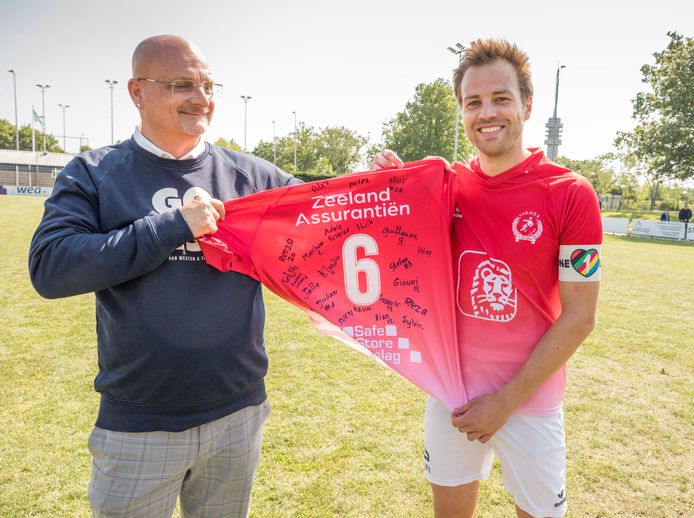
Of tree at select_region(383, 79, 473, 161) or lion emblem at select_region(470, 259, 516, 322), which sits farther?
tree at select_region(383, 79, 473, 161)

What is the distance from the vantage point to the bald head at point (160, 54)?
2191 millimetres

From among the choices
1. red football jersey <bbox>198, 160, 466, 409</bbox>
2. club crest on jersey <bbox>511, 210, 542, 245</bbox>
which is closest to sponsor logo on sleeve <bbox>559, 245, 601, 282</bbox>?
club crest on jersey <bbox>511, 210, 542, 245</bbox>

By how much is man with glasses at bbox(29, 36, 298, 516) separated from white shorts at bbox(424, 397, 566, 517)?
1042 millimetres

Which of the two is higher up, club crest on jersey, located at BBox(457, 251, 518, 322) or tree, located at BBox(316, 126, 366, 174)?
tree, located at BBox(316, 126, 366, 174)

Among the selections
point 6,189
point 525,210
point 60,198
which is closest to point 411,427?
point 525,210

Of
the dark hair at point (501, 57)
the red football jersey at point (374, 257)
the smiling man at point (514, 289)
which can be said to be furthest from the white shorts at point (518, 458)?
the dark hair at point (501, 57)

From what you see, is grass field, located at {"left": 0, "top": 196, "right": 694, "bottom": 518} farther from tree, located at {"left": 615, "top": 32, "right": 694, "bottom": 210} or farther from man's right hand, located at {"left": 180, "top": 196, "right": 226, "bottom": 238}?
tree, located at {"left": 615, "top": 32, "right": 694, "bottom": 210}

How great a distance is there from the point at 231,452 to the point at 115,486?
0.52 meters

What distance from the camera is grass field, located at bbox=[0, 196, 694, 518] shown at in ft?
11.7

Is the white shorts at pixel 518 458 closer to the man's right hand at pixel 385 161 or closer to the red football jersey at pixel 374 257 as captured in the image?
the red football jersey at pixel 374 257

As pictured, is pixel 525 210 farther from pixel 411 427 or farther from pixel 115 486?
pixel 411 427

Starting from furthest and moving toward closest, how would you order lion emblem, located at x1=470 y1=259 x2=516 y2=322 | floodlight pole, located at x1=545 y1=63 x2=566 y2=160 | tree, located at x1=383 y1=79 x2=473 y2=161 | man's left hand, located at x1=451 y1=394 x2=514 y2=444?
tree, located at x1=383 y1=79 x2=473 y2=161 < floodlight pole, located at x1=545 y1=63 x2=566 y2=160 < lion emblem, located at x1=470 y1=259 x2=516 y2=322 < man's left hand, located at x1=451 y1=394 x2=514 y2=444

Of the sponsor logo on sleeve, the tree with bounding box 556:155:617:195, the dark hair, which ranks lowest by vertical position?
the sponsor logo on sleeve

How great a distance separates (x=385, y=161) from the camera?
8.35 feet
